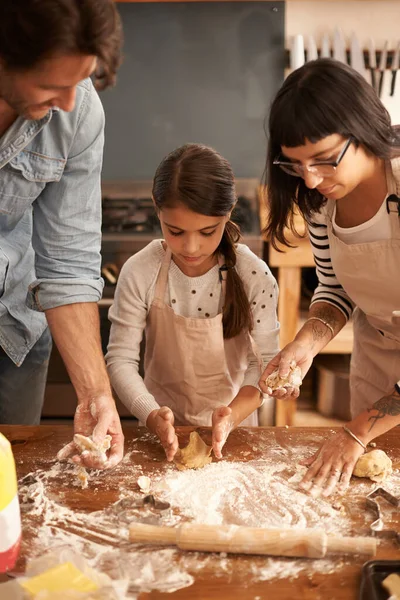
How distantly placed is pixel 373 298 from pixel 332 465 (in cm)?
52

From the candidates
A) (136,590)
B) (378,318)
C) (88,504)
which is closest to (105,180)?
(378,318)

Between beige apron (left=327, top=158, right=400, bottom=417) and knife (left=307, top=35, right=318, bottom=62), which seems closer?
beige apron (left=327, top=158, right=400, bottom=417)

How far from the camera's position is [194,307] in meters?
1.92

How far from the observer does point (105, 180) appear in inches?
134

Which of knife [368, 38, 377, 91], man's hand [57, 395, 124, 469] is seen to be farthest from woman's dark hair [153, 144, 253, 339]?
knife [368, 38, 377, 91]

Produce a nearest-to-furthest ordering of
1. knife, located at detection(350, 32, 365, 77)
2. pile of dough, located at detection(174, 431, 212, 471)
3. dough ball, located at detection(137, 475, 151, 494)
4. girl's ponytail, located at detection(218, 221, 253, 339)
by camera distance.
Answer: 1. dough ball, located at detection(137, 475, 151, 494)
2. pile of dough, located at detection(174, 431, 212, 471)
3. girl's ponytail, located at detection(218, 221, 253, 339)
4. knife, located at detection(350, 32, 365, 77)

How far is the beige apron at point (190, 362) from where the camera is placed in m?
1.91

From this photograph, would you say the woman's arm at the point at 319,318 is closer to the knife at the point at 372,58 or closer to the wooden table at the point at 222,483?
the wooden table at the point at 222,483

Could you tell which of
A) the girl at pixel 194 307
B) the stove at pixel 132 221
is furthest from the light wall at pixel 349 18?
the girl at pixel 194 307

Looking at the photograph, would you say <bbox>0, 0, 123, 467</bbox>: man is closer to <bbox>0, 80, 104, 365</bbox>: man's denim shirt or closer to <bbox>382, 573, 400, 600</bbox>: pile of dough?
<bbox>0, 80, 104, 365</bbox>: man's denim shirt

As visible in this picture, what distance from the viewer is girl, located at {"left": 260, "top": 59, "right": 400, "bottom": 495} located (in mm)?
1397

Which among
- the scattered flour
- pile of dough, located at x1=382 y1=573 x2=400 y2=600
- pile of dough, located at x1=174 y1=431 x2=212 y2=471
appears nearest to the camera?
pile of dough, located at x1=382 y1=573 x2=400 y2=600

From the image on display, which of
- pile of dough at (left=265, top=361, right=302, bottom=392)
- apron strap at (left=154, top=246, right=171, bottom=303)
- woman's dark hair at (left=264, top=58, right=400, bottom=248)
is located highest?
woman's dark hair at (left=264, top=58, right=400, bottom=248)

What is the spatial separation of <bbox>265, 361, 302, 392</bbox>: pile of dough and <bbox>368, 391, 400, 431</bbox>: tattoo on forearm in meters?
0.20
